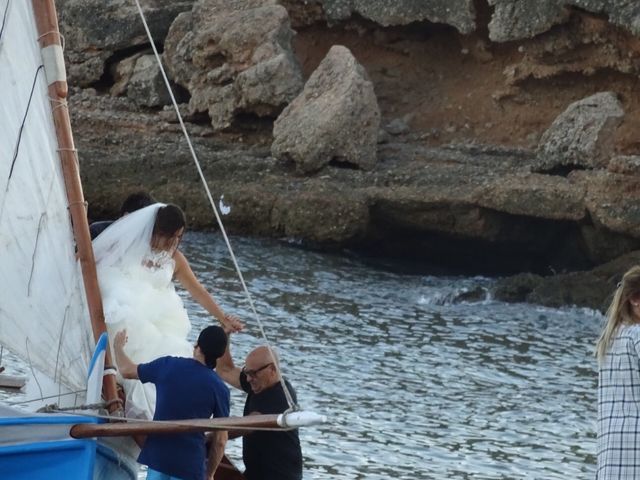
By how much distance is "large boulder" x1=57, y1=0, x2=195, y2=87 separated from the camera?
31.0 m

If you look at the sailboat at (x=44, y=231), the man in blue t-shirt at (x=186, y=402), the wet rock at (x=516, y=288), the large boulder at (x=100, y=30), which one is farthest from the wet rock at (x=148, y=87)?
the man in blue t-shirt at (x=186, y=402)

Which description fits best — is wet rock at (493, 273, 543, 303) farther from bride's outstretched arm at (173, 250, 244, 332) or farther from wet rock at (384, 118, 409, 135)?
bride's outstretched arm at (173, 250, 244, 332)

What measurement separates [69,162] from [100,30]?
2292cm

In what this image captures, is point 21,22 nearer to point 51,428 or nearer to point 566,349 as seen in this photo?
point 51,428

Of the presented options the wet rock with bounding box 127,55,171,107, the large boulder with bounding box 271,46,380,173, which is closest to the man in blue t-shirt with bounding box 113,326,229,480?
the large boulder with bounding box 271,46,380,173

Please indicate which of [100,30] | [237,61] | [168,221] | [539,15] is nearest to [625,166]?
[539,15]

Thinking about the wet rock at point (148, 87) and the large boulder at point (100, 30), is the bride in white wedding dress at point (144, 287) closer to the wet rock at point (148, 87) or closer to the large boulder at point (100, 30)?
the wet rock at point (148, 87)

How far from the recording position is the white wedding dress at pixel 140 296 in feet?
29.6

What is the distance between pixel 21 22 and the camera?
8922mm

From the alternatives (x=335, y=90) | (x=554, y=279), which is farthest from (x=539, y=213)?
Answer: (x=335, y=90)

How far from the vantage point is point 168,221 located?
30.2ft

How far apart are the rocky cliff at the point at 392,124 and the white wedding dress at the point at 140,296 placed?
13.1 m

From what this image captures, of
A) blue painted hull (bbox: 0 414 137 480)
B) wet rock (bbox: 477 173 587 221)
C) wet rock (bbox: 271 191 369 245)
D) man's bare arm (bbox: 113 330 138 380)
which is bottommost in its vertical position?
wet rock (bbox: 271 191 369 245)

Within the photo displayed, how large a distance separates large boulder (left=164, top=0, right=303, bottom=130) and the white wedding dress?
1855 centimetres
